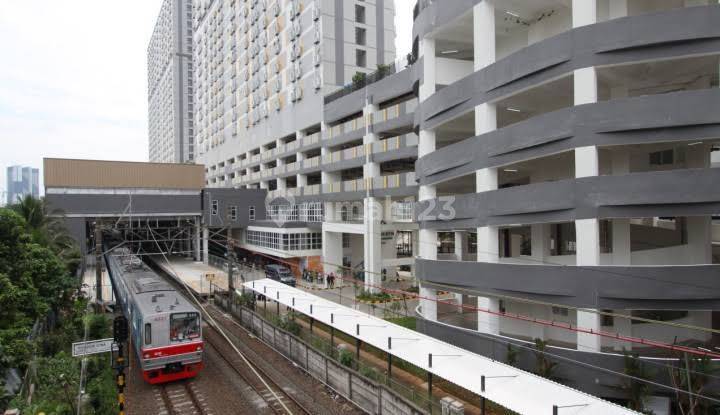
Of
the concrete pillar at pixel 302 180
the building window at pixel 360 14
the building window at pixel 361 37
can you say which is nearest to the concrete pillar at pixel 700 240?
the concrete pillar at pixel 302 180

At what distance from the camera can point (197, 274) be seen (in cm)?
4172

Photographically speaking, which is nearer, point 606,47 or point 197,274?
point 606,47

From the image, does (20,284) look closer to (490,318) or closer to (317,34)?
(490,318)

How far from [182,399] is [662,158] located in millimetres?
21935

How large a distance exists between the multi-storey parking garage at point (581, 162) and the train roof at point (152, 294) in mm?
10414

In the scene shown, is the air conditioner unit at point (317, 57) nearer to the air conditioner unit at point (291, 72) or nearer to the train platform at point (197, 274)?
the air conditioner unit at point (291, 72)

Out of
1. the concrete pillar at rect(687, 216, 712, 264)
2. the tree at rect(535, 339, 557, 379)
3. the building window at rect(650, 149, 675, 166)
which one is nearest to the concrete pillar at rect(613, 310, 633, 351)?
the tree at rect(535, 339, 557, 379)

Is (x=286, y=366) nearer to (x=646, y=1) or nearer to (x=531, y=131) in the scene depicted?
(x=531, y=131)

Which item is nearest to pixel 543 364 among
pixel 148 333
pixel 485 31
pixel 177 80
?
pixel 485 31

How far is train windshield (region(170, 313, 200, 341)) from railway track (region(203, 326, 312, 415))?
243cm

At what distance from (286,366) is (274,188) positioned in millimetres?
38425

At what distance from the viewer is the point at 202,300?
111 feet


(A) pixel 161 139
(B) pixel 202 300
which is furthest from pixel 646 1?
(A) pixel 161 139

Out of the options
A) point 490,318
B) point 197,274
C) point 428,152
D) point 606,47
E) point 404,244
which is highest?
point 606,47
